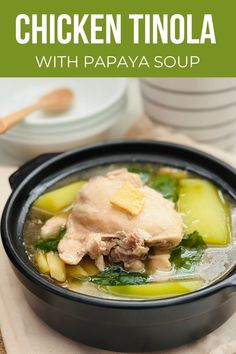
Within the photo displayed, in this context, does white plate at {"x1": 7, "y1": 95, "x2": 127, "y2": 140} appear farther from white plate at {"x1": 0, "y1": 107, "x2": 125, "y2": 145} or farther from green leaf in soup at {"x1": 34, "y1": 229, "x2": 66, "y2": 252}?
green leaf in soup at {"x1": 34, "y1": 229, "x2": 66, "y2": 252}

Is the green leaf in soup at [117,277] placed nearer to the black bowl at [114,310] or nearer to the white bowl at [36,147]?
the black bowl at [114,310]

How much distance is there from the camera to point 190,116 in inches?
139

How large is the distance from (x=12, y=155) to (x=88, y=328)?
1682mm

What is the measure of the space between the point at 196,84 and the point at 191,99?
0.10 meters

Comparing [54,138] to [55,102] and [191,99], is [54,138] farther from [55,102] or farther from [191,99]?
[191,99]

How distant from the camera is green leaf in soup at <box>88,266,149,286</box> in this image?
86.3 inches

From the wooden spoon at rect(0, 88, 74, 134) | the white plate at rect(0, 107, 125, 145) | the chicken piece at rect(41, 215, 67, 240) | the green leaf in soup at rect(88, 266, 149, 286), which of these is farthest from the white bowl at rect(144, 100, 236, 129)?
the green leaf in soup at rect(88, 266, 149, 286)

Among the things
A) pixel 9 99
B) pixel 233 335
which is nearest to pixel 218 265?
pixel 233 335

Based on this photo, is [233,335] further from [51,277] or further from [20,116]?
[20,116]

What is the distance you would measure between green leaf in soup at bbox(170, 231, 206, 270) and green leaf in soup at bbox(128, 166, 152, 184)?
469 mm

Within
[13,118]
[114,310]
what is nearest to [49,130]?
[13,118]

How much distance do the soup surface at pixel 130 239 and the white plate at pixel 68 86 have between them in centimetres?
127

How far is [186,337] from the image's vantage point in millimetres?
2193

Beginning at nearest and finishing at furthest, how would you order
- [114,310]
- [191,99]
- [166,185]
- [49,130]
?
1. [114,310]
2. [166,185]
3. [49,130]
4. [191,99]
